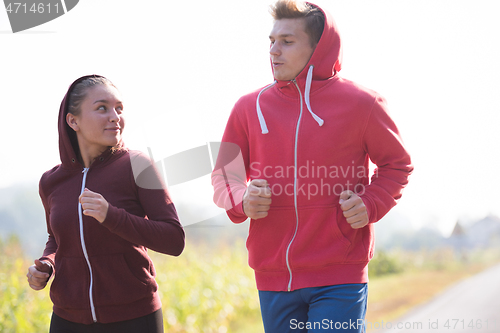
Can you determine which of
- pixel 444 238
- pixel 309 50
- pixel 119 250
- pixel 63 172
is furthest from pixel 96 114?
pixel 444 238

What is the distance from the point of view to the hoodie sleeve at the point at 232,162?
92.0 inches

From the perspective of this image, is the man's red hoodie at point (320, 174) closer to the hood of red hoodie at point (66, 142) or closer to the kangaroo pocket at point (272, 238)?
the kangaroo pocket at point (272, 238)

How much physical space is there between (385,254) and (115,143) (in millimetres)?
7495

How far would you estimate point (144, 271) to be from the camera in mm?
2223

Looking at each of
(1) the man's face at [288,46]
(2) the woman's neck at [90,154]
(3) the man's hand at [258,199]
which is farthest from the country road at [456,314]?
(2) the woman's neck at [90,154]

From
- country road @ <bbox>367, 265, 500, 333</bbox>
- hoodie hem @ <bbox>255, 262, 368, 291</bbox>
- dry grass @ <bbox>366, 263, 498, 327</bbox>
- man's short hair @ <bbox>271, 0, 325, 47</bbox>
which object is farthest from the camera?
dry grass @ <bbox>366, 263, 498, 327</bbox>

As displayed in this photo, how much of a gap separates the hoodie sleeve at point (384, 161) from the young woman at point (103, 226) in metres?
0.94

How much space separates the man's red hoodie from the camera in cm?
213

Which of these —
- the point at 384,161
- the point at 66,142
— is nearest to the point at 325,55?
the point at 384,161

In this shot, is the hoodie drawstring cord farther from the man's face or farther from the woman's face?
the woman's face

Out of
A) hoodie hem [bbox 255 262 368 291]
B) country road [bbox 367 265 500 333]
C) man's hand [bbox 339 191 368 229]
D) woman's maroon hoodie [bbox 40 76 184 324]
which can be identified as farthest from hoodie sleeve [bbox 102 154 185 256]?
country road [bbox 367 265 500 333]

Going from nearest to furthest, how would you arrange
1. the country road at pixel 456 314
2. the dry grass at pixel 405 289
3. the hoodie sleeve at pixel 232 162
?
the hoodie sleeve at pixel 232 162 < the country road at pixel 456 314 < the dry grass at pixel 405 289

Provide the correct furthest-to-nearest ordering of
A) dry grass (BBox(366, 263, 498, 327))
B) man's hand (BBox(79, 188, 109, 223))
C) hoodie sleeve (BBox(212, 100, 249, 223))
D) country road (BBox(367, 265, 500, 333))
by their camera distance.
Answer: dry grass (BBox(366, 263, 498, 327)) < country road (BBox(367, 265, 500, 333)) < hoodie sleeve (BBox(212, 100, 249, 223)) < man's hand (BBox(79, 188, 109, 223))

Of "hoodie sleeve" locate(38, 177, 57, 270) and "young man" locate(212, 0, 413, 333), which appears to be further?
"hoodie sleeve" locate(38, 177, 57, 270)
